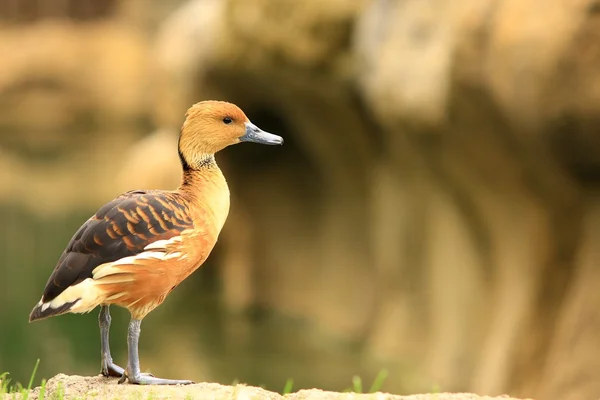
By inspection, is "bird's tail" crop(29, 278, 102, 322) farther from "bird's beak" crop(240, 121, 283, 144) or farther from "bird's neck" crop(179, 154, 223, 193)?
"bird's beak" crop(240, 121, 283, 144)

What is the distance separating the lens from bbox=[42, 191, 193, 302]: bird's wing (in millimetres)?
2326

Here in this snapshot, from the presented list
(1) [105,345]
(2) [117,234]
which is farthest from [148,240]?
(1) [105,345]

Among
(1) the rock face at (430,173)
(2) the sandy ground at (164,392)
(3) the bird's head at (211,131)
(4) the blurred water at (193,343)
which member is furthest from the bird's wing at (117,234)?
(4) the blurred water at (193,343)

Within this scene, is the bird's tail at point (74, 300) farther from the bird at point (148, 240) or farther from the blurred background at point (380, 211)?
the blurred background at point (380, 211)

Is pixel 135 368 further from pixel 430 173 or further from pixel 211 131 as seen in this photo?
pixel 430 173

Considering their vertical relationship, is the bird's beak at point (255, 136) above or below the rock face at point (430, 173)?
below

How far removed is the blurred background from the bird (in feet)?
8.70

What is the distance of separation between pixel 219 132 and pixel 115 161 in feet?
48.0

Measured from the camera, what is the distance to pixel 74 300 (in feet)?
7.55

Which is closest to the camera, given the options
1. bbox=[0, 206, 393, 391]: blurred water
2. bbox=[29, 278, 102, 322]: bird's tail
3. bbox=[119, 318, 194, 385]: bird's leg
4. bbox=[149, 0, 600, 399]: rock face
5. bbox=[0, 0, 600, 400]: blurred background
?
bbox=[29, 278, 102, 322]: bird's tail

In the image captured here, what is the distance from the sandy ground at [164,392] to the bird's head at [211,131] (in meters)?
0.54

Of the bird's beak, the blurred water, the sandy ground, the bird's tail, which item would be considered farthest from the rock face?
the bird's tail

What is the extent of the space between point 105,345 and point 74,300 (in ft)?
0.81

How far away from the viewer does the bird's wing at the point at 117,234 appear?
2326mm
